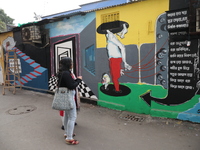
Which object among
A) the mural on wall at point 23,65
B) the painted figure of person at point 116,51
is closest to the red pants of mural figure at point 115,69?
the painted figure of person at point 116,51

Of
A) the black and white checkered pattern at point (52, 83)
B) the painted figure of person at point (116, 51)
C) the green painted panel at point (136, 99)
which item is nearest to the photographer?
the green painted panel at point (136, 99)

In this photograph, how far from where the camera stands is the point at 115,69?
16.0 feet

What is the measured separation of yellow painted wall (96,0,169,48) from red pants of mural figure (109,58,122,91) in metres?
0.59

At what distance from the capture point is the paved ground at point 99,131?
3043 mm

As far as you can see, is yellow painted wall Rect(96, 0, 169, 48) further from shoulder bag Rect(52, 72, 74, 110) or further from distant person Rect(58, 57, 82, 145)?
shoulder bag Rect(52, 72, 74, 110)

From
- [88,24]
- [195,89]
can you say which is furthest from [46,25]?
[195,89]

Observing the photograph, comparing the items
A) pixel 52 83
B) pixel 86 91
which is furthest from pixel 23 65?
pixel 86 91

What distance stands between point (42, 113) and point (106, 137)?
2.38 meters

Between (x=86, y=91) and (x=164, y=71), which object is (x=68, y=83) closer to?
(x=164, y=71)

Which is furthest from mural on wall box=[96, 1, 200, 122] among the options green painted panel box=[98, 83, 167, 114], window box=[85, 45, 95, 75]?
window box=[85, 45, 95, 75]

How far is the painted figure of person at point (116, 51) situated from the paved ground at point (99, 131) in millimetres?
1164

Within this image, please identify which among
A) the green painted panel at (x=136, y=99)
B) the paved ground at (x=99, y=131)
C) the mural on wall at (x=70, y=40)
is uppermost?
the mural on wall at (x=70, y=40)

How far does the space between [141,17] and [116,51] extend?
3.84ft

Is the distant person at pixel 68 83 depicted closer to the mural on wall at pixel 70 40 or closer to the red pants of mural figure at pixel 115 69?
the red pants of mural figure at pixel 115 69
